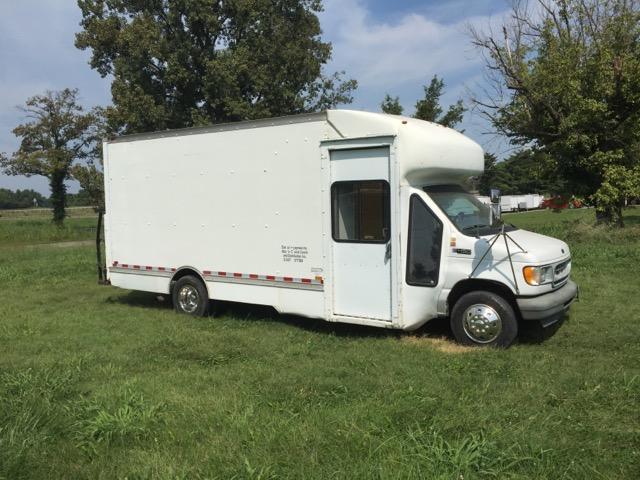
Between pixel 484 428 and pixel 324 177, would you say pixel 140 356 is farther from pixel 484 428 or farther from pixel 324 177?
pixel 484 428

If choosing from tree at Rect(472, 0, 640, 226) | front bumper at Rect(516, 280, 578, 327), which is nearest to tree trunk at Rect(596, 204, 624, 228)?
tree at Rect(472, 0, 640, 226)

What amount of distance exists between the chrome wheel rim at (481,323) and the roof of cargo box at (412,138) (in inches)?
67.0

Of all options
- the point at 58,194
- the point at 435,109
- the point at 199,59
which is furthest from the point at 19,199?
the point at 435,109

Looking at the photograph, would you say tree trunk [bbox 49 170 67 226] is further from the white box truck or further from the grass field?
the white box truck

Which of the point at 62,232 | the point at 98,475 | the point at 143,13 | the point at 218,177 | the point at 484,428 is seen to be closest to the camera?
the point at 98,475

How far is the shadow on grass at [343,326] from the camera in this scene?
7.20 m

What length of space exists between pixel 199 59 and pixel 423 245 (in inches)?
1011

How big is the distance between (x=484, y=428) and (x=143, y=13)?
30.7m

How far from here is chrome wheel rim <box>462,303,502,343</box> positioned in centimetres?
648

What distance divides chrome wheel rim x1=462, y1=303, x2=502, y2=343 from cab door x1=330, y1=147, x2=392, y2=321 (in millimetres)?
933

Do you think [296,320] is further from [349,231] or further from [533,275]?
[533,275]

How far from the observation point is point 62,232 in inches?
1315

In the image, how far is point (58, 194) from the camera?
146 ft

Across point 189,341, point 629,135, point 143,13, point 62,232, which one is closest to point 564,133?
point 629,135
